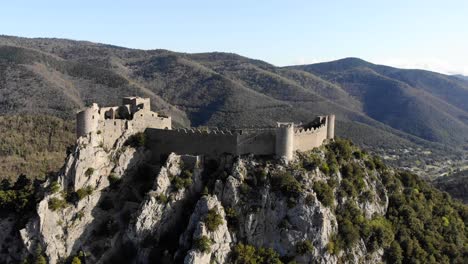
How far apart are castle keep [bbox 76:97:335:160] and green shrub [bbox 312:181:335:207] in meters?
4.29

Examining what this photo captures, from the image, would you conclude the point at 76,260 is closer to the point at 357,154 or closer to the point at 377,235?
the point at 377,235

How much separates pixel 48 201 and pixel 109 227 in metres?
6.75

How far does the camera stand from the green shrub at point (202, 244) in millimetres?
48062

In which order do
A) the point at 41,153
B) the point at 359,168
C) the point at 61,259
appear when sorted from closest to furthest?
the point at 61,259
the point at 359,168
the point at 41,153

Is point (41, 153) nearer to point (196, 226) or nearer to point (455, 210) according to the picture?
point (196, 226)

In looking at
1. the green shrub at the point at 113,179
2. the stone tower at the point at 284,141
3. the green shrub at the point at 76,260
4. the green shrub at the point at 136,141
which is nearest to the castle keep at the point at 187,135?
the stone tower at the point at 284,141

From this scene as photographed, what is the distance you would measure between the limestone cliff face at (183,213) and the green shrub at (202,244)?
0.31 feet

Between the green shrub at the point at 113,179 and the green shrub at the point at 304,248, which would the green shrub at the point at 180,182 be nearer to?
the green shrub at the point at 113,179

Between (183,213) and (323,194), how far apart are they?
49.8 feet

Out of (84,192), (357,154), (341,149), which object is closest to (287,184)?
(341,149)

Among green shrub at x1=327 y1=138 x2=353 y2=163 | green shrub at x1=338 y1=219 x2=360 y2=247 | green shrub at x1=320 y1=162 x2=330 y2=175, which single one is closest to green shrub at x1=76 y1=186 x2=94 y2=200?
green shrub at x1=320 y1=162 x2=330 y2=175

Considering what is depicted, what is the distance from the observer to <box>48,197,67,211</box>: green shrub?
51.2 metres

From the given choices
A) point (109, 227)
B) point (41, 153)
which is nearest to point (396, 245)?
point (109, 227)

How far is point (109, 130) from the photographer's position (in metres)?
56.3
